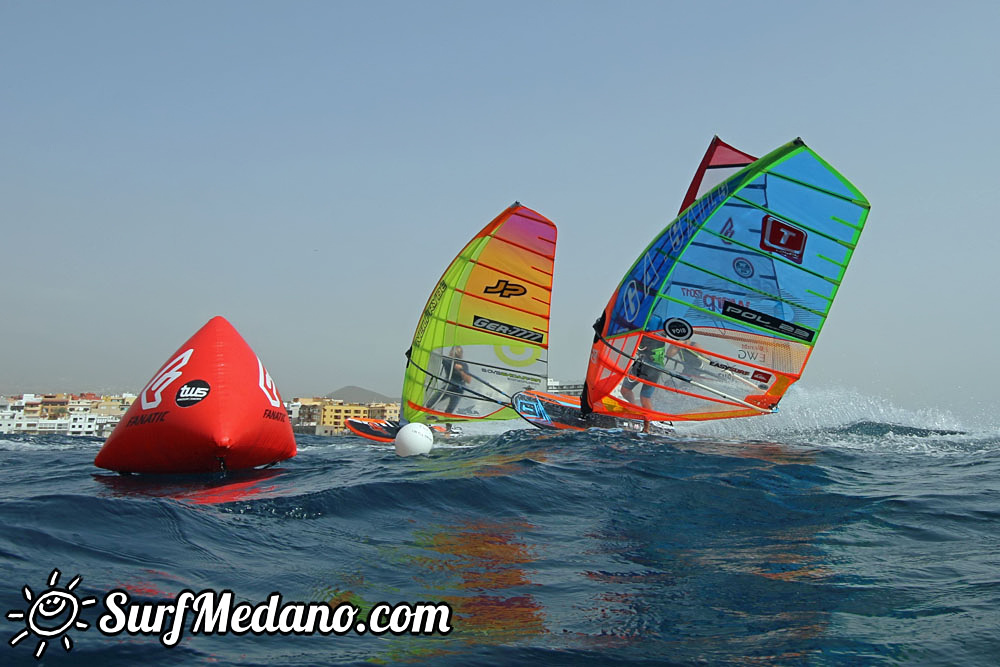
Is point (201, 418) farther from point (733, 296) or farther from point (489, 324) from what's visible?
point (489, 324)

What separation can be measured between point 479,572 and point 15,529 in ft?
10.0

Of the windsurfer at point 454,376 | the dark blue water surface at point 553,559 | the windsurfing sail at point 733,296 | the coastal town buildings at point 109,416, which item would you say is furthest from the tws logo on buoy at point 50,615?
the coastal town buildings at point 109,416

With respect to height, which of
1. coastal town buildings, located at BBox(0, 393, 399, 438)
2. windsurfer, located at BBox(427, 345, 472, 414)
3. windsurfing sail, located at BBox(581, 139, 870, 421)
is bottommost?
coastal town buildings, located at BBox(0, 393, 399, 438)

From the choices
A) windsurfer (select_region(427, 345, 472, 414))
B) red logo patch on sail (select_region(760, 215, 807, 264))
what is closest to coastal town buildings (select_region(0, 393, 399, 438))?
windsurfer (select_region(427, 345, 472, 414))

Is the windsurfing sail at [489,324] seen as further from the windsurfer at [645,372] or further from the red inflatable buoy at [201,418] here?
the red inflatable buoy at [201,418]

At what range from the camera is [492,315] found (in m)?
18.4

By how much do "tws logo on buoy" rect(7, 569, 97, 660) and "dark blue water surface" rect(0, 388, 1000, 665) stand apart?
4cm

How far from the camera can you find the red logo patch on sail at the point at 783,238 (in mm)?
13198

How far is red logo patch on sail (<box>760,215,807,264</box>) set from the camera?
13198 mm

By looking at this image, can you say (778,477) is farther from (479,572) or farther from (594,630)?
(594,630)

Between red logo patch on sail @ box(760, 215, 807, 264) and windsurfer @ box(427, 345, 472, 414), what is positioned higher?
red logo patch on sail @ box(760, 215, 807, 264)

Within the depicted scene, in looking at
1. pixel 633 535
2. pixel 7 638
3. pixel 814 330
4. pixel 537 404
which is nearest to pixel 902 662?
pixel 633 535

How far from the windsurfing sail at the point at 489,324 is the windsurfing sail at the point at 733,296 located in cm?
293

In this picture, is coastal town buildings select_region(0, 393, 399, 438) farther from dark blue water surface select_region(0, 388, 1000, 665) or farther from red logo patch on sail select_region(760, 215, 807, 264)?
dark blue water surface select_region(0, 388, 1000, 665)
